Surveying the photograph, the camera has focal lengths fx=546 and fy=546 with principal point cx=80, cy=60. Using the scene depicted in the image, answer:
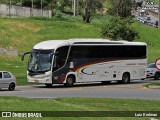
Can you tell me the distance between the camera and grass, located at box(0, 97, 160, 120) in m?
17.5

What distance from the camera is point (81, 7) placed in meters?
128

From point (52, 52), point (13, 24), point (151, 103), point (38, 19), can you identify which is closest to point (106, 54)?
point (52, 52)

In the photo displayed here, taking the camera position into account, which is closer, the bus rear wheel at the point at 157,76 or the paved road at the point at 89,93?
the paved road at the point at 89,93

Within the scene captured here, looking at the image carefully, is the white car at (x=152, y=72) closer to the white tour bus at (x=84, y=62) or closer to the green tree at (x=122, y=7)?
the white tour bus at (x=84, y=62)

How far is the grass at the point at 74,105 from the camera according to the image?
17516 millimetres

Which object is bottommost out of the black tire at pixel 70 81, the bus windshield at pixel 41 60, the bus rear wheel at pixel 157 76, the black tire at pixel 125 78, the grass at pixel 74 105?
the bus rear wheel at pixel 157 76

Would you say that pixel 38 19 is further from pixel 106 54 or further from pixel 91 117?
pixel 91 117

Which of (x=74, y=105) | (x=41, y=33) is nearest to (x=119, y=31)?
(x=41, y=33)

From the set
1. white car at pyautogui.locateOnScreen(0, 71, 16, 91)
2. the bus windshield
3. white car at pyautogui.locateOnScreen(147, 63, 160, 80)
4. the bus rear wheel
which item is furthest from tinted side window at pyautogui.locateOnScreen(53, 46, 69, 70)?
the bus rear wheel

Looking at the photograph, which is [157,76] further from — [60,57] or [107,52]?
[60,57]

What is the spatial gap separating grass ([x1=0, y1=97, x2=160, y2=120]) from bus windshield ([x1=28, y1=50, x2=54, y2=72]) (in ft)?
46.2

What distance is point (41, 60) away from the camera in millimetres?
36719

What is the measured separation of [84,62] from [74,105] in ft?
60.0

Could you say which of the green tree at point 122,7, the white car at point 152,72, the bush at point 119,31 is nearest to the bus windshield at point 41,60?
the white car at point 152,72
